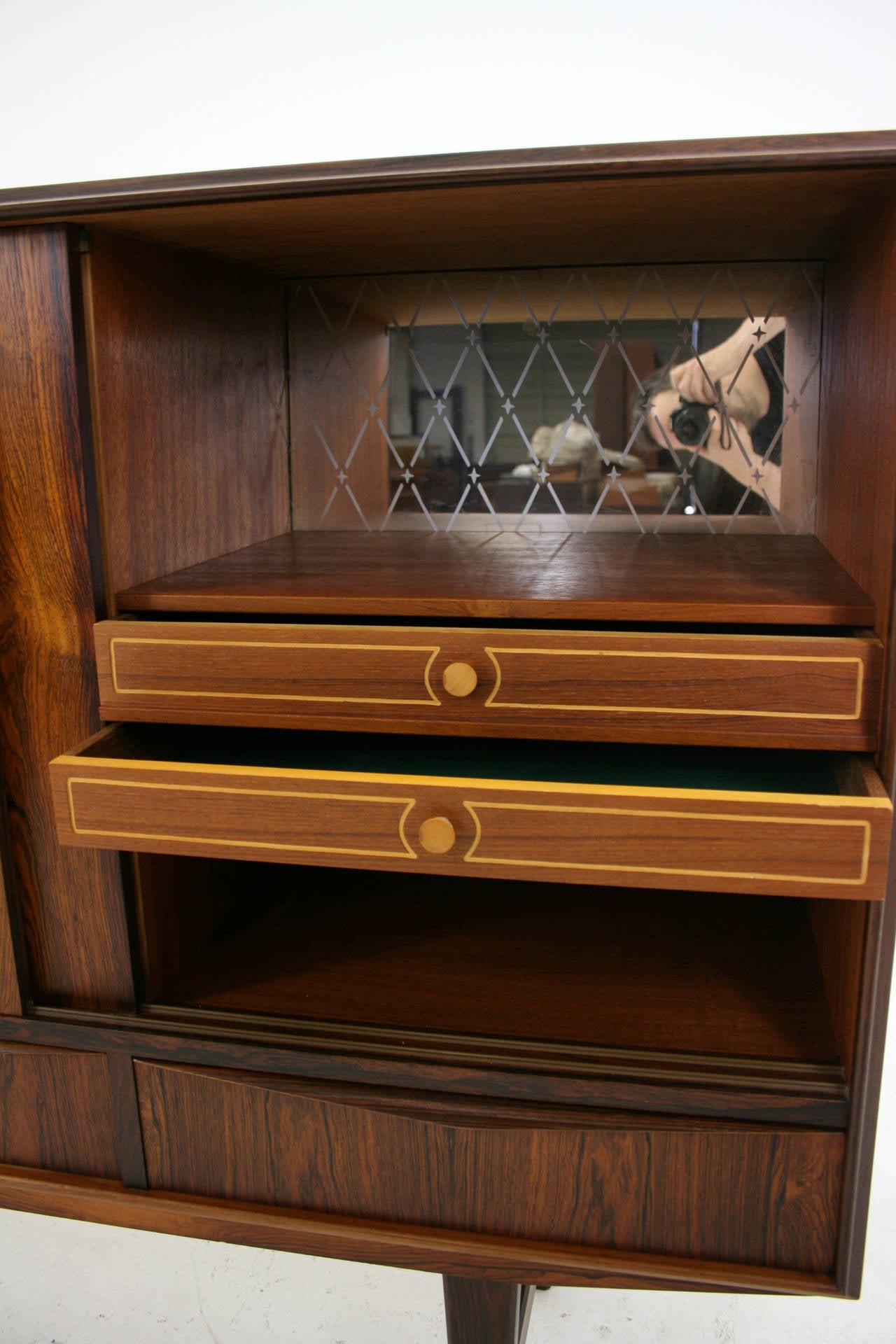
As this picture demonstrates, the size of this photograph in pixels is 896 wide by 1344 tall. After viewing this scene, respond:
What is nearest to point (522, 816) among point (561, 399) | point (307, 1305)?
point (561, 399)

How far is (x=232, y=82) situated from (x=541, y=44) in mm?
397

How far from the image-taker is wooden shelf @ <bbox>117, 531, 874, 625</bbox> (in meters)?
0.72

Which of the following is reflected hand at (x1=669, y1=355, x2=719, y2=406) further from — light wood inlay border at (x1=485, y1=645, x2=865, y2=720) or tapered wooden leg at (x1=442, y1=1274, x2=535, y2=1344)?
tapered wooden leg at (x1=442, y1=1274, x2=535, y2=1344)

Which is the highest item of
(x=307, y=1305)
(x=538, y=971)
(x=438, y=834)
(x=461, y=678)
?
(x=461, y=678)

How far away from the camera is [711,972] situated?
898 millimetres

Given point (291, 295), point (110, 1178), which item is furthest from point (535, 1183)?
point (291, 295)

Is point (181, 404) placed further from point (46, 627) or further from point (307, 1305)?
point (307, 1305)

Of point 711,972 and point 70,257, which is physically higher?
point 70,257

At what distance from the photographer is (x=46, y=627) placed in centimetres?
81

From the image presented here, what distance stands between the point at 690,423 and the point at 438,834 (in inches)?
25.1

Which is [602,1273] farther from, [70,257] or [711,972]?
[70,257]

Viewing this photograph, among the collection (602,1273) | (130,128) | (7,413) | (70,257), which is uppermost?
(130,128)

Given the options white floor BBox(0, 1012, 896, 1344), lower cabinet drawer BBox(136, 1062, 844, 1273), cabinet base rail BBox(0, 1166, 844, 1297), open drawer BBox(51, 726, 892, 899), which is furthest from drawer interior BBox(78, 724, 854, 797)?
white floor BBox(0, 1012, 896, 1344)

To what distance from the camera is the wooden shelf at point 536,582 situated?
719mm
